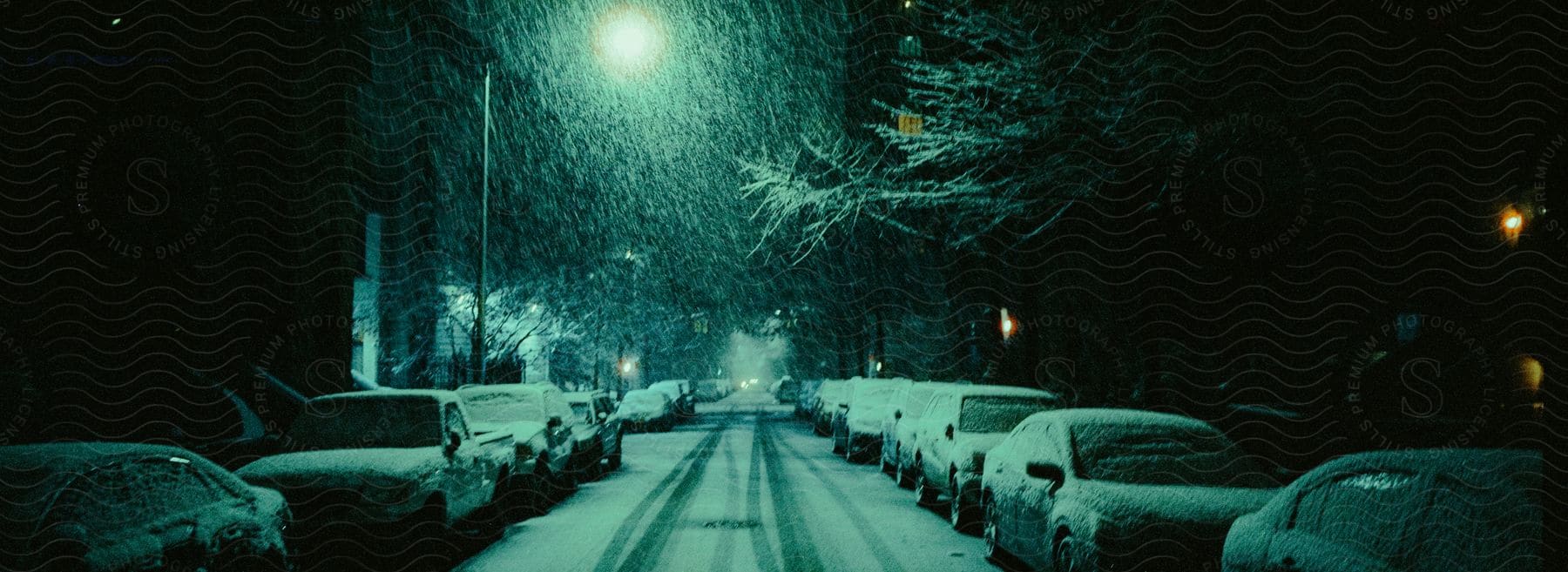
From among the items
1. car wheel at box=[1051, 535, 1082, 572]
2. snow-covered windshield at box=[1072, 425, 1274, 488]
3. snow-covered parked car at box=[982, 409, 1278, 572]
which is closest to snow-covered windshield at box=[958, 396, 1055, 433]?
snow-covered parked car at box=[982, 409, 1278, 572]

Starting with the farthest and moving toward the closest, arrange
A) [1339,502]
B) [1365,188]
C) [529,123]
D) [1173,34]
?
[529,123] < [1365,188] < [1173,34] < [1339,502]

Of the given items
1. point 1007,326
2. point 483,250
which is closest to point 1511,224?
point 1007,326

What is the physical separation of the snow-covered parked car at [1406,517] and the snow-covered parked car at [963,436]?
4990 millimetres

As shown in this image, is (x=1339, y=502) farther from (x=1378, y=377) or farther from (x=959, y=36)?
(x=1378, y=377)

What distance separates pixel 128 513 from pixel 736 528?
5.85 m

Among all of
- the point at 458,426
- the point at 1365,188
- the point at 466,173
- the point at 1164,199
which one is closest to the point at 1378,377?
the point at 1365,188

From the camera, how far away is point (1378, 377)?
588 inches

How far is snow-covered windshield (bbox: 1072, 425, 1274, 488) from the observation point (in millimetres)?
7094

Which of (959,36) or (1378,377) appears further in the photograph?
(1378,377)

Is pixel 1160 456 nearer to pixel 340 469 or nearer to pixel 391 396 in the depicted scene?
pixel 340 469

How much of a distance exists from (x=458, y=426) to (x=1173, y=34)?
9299mm

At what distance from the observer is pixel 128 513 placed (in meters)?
5.46

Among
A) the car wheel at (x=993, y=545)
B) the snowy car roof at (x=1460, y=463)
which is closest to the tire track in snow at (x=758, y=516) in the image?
the car wheel at (x=993, y=545)

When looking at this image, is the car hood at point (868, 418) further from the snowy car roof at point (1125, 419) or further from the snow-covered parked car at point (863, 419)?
the snowy car roof at point (1125, 419)
